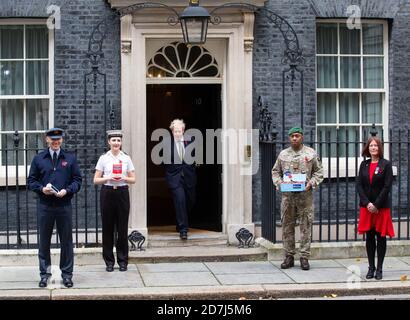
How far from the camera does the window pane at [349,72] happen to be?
1350 centimetres

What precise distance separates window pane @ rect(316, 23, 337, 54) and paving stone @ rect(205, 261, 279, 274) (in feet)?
12.8

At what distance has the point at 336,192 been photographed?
1273 cm

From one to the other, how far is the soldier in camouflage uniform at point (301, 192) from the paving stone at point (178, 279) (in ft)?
4.22

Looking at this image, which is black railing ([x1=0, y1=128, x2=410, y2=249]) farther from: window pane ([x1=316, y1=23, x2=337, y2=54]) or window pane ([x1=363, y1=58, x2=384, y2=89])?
window pane ([x1=316, y1=23, x2=337, y2=54])

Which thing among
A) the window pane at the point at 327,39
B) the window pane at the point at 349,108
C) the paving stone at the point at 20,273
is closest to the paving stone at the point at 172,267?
the paving stone at the point at 20,273

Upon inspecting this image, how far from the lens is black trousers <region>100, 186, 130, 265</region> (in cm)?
1062

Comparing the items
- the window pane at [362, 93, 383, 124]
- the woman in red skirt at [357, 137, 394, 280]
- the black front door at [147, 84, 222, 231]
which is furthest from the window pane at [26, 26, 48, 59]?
the woman in red skirt at [357, 137, 394, 280]

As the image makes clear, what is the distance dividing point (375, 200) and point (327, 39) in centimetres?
409

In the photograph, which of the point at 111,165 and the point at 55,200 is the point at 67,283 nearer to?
the point at 55,200

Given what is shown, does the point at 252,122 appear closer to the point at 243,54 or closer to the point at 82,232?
the point at 243,54

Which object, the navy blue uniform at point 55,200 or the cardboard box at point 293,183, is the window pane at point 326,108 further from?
the navy blue uniform at point 55,200

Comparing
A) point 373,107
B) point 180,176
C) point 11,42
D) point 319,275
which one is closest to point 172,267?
point 180,176
